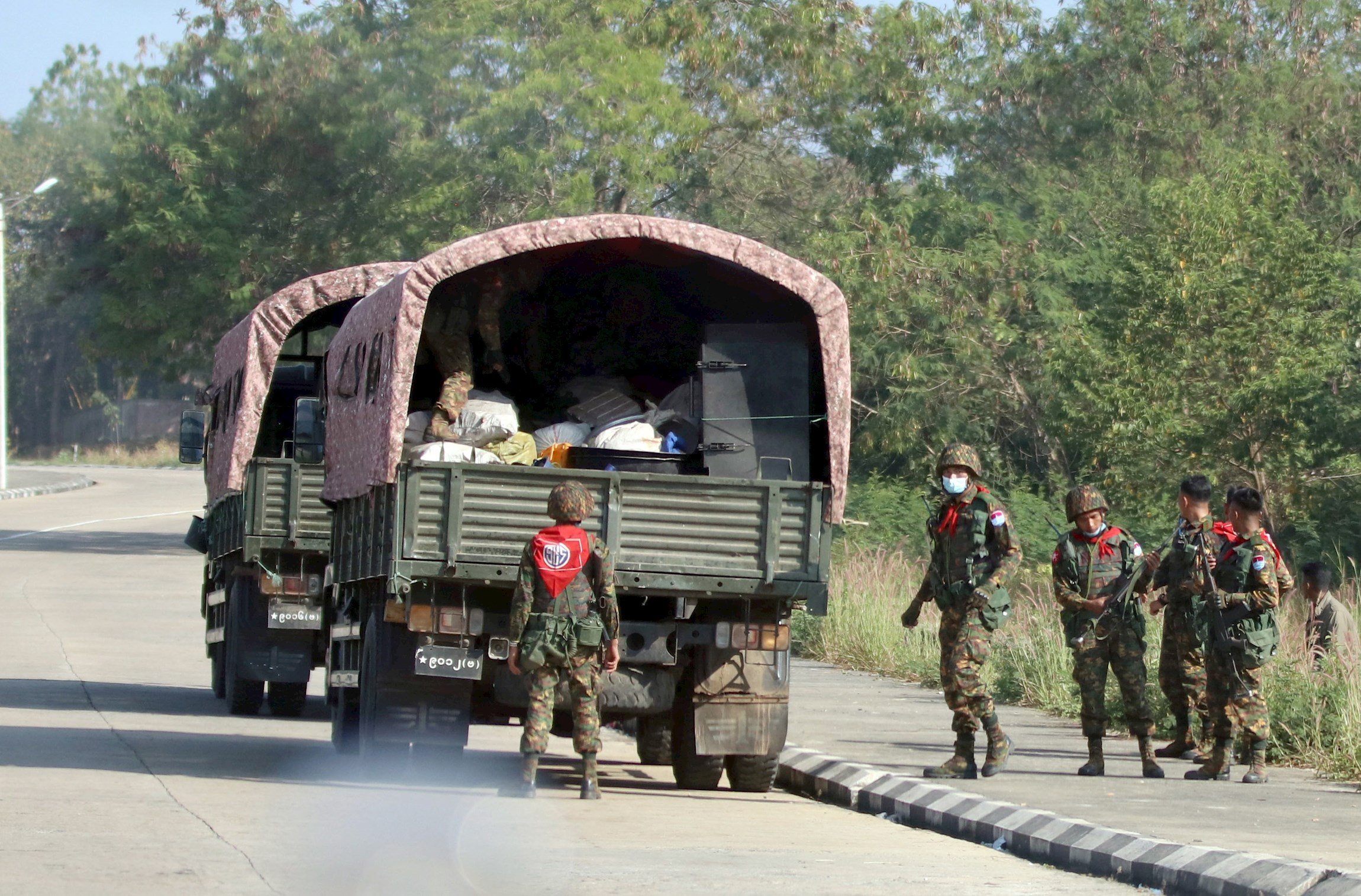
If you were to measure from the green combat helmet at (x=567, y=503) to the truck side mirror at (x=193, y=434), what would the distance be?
355 inches

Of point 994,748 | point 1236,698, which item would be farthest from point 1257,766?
point 994,748

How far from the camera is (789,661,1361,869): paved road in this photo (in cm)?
875

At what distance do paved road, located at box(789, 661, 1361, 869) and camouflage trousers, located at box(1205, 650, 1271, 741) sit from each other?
0.30 m

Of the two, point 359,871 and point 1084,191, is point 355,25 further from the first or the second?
point 359,871

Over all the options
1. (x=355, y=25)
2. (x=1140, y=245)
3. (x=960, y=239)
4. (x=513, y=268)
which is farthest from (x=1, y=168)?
(x=513, y=268)

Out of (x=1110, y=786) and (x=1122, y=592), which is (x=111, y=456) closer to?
(x=1122, y=592)

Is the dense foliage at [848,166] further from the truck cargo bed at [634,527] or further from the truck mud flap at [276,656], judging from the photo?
the truck cargo bed at [634,527]

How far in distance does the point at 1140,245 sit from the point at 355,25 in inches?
590

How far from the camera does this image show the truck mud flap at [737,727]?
35.3 feet

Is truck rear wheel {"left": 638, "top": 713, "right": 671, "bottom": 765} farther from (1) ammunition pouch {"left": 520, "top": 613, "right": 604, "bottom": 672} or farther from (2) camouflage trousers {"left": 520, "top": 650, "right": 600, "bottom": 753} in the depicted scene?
(1) ammunition pouch {"left": 520, "top": 613, "right": 604, "bottom": 672}

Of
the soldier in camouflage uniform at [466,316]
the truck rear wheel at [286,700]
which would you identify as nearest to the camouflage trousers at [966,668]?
the soldier in camouflage uniform at [466,316]

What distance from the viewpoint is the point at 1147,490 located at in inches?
998

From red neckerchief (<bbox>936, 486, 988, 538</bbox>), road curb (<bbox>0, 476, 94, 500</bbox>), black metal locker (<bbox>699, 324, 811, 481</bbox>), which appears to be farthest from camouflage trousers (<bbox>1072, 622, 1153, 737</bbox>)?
road curb (<bbox>0, 476, 94, 500</bbox>)

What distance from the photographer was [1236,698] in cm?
1094
